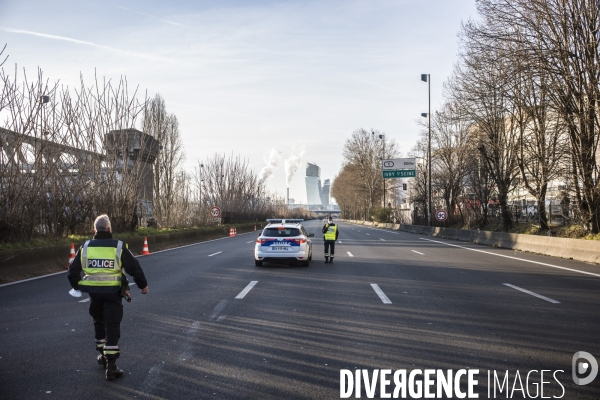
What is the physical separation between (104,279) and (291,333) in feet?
9.32

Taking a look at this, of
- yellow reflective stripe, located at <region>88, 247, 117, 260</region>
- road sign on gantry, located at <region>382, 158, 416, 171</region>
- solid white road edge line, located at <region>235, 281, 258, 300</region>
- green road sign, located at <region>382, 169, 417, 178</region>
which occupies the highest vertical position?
road sign on gantry, located at <region>382, 158, 416, 171</region>

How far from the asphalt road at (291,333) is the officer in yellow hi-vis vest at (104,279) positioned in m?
0.49

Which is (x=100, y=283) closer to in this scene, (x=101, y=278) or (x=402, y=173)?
(x=101, y=278)

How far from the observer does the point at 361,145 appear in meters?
89.0

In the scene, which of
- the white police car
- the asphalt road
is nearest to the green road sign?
the white police car

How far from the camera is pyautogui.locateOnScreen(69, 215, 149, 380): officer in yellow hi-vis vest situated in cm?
563

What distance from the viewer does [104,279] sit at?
18.7 feet

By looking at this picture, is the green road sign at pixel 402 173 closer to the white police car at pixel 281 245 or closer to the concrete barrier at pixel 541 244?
the concrete barrier at pixel 541 244

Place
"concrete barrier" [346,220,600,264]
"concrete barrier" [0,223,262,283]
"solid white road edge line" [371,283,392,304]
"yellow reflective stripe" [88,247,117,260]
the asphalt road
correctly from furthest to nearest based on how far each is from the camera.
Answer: "concrete barrier" [346,220,600,264] < "concrete barrier" [0,223,262,283] < "solid white road edge line" [371,283,392,304] < "yellow reflective stripe" [88,247,117,260] < the asphalt road

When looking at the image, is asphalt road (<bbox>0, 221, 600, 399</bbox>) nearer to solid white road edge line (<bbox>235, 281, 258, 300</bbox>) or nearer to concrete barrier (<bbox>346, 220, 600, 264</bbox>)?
solid white road edge line (<bbox>235, 281, 258, 300</bbox>)

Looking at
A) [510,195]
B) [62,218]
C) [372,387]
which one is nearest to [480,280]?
[372,387]

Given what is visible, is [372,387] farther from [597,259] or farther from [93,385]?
[597,259]

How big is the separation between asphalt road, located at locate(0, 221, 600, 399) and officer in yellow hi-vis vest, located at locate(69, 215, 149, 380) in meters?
0.49

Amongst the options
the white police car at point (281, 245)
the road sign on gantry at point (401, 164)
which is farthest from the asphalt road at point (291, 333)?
the road sign on gantry at point (401, 164)
